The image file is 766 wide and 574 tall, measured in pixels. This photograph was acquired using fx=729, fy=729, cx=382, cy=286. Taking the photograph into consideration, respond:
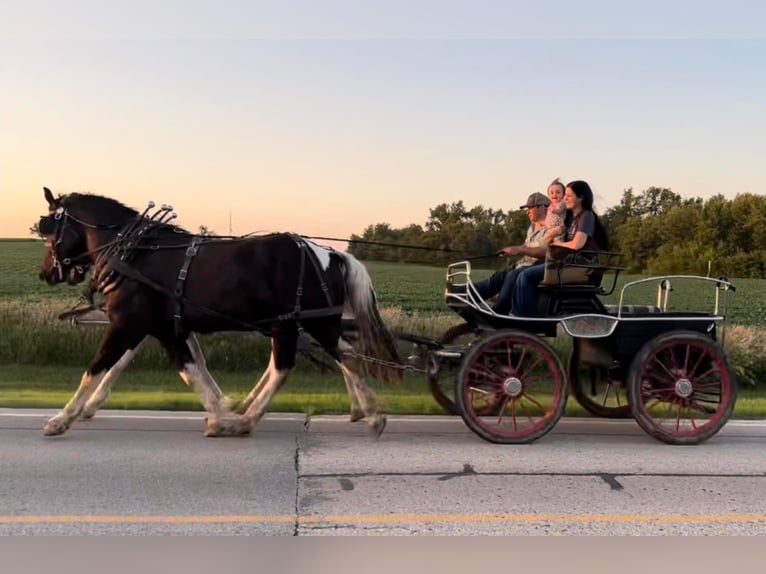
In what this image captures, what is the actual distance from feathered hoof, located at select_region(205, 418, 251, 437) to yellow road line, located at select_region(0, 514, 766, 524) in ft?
6.40

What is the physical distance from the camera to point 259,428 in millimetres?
6469

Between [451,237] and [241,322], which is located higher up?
[451,237]

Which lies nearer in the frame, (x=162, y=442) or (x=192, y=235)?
(x=162, y=442)

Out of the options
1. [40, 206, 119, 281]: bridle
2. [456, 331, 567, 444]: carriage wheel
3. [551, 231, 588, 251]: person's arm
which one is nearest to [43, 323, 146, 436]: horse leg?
[40, 206, 119, 281]: bridle

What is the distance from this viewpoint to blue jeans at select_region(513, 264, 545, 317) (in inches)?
249

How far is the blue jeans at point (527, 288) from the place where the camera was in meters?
6.32

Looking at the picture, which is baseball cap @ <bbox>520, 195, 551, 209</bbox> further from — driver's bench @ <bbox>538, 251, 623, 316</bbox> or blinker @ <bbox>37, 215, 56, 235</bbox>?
blinker @ <bbox>37, 215, 56, 235</bbox>

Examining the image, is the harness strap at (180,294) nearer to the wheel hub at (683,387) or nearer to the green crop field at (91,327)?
the green crop field at (91,327)

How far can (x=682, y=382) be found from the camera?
20.3 feet

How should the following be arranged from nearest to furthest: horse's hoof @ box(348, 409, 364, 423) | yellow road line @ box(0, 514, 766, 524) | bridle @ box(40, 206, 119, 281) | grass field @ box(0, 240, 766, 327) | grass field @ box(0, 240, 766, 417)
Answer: yellow road line @ box(0, 514, 766, 524) < bridle @ box(40, 206, 119, 281) < horse's hoof @ box(348, 409, 364, 423) < grass field @ box(0, 240, 766, 417) < grass field @ box(0, 240, 766, 327)

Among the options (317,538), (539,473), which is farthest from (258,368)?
(317,538)

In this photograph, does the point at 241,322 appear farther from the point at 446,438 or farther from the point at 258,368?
the point at 258,368

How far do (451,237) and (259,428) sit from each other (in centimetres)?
384

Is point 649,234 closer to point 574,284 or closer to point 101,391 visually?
point 574,284
